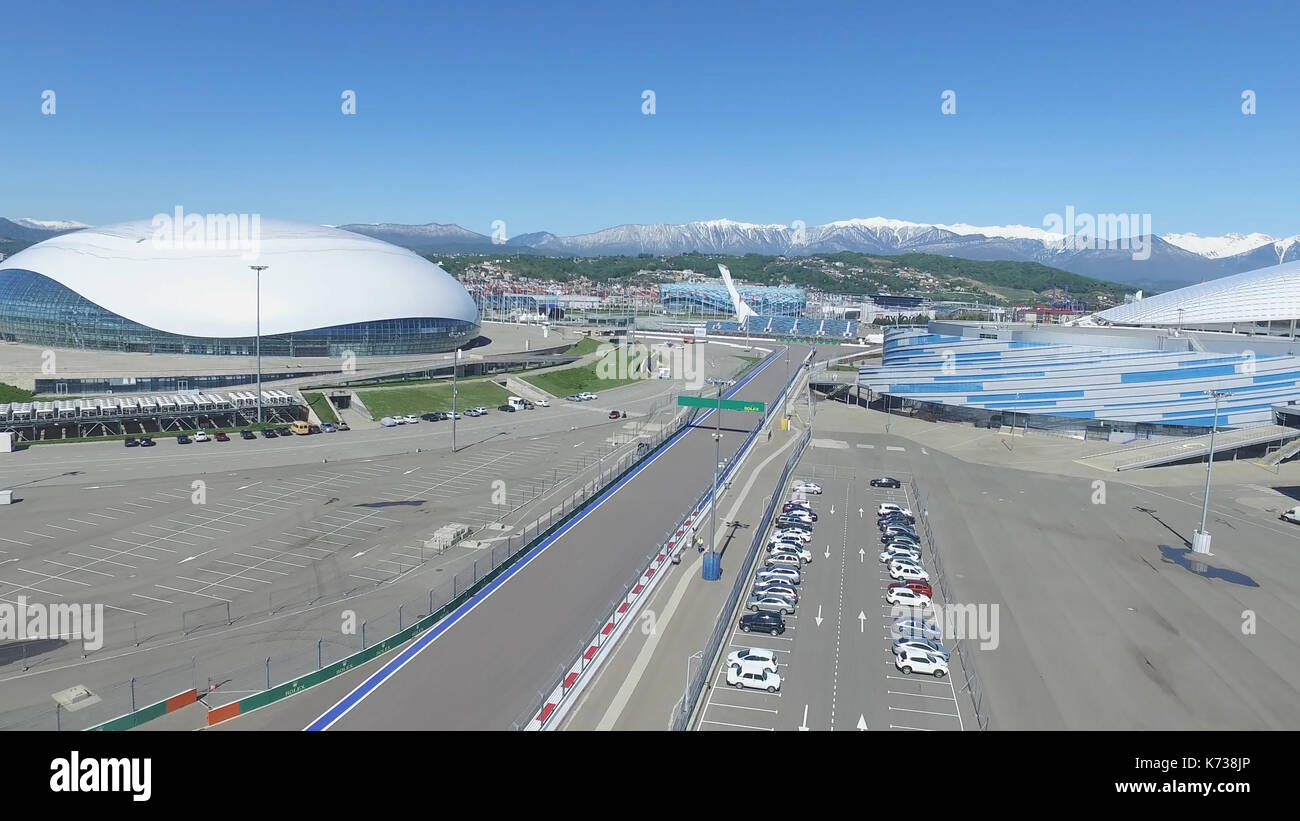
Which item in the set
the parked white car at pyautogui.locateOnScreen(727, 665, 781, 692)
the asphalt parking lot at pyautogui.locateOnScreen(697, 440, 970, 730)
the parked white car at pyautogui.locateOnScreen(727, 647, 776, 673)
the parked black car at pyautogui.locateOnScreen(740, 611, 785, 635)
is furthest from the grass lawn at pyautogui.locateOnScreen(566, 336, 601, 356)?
the parked white car at pyautogui.locateOnScreen(727, 665, 781, 692)

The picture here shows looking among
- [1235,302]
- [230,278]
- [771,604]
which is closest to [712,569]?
[771,604]

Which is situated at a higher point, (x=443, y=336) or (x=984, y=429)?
(x=443, y=336)

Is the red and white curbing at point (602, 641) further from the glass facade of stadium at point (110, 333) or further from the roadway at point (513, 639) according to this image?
the glass facade of stadium at point (110, 333)

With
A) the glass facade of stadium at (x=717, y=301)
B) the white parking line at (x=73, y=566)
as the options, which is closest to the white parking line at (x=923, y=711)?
the white parking line at (x=73, y=566)

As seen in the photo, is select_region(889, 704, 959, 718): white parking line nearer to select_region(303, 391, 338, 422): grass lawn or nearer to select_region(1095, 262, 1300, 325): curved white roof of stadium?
select_region(303, 391, 338, 422): grass lawn

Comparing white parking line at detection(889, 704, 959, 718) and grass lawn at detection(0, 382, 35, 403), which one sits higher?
grass lawn at detection(0, 382, 35, 403)
